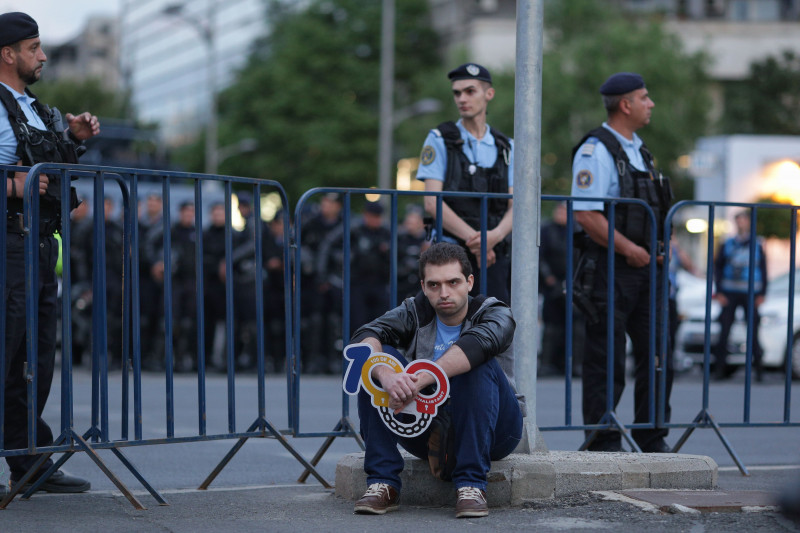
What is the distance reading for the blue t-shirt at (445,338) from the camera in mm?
5520

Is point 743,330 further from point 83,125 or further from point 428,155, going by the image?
point 83,125

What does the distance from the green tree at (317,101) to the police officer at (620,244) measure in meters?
35.7

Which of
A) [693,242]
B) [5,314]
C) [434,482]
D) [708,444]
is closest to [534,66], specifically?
[434,482]

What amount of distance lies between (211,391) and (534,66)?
21.7 ft

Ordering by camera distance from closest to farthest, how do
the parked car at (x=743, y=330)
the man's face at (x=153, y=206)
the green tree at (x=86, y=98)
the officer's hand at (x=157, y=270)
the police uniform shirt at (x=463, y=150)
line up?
the police uniform shirt at (x=463, y=150) → the officer's hand at (x=157, y=270) → the man's face at (x=153, y=206) → the parked car at (x=743, y=330) → the green tree at (x=86, y=98)

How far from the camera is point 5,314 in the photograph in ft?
18.2

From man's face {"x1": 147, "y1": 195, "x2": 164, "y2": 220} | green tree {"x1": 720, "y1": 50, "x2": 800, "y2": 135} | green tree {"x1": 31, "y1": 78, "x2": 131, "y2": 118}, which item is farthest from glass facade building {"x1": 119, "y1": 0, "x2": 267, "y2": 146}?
man's face {"x1": 147, "y1": 195, "x2": 164, "y2": 220}

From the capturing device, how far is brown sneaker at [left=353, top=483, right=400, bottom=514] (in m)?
5.32

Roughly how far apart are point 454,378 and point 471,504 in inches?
20.4

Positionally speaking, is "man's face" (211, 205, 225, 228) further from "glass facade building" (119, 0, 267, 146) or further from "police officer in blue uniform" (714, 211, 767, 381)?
"glass facade building" (119, 0, 267, 146)

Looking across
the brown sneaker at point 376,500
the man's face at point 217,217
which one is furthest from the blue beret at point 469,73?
the man's face at point 217,217

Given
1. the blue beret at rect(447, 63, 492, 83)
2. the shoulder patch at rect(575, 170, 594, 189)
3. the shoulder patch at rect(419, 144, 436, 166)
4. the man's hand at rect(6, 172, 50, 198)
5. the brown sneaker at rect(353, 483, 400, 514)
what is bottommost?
the brown sneaker at rect(353, 483, 400, 514)

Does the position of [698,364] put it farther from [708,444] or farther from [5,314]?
[5,314]

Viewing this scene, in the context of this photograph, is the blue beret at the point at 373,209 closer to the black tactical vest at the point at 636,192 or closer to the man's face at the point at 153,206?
the man's face at the point at 153,206
